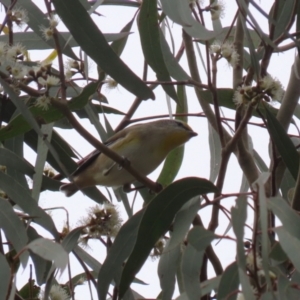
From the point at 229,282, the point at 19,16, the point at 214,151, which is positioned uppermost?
the point at 19,16

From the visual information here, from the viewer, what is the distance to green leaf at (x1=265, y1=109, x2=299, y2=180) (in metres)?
2.45

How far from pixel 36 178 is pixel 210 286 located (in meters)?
0.88

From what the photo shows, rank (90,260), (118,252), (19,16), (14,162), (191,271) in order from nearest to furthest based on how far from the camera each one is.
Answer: (191,271), (118,252), (19,16), (14,162), (90,260)

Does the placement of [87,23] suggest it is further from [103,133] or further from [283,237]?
[283,237]

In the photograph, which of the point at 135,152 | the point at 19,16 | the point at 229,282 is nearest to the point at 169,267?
the point at 229,282

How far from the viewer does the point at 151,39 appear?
2672mm

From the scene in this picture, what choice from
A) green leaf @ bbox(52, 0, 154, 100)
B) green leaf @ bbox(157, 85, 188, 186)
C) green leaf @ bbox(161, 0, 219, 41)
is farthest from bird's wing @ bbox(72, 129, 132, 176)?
green leaf @ bbox(161, 0, 219, 41)

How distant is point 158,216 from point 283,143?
0.52 metres

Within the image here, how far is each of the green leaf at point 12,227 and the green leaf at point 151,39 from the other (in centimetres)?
76

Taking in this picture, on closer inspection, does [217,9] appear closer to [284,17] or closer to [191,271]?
[284,17]

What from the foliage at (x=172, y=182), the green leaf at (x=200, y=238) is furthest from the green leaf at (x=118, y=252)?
the green leaf at (x=200, y=238)

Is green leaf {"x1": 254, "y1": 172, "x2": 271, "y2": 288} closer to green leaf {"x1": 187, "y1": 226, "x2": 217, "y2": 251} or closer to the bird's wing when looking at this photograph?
green leaf {"x1": 187, "y1": 226, "x2": 217, "y2": 251}

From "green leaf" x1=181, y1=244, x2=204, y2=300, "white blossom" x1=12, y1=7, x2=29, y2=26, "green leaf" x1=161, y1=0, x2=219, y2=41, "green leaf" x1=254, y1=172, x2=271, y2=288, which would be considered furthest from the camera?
"white blossom" x1=12, y1=7, x2=29, y2=26

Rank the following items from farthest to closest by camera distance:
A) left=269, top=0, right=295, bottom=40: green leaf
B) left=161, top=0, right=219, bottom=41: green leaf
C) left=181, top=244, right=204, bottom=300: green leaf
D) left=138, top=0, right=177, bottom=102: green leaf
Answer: left=138, top=0, right=177, bottom=102: green leaf, left=269, top=0, right=295, bottom=40: green leaf, left=161, top=0, right=219, bottom=41: green leaf, left=181, top=244, right=204, bottom=300: green leaf
